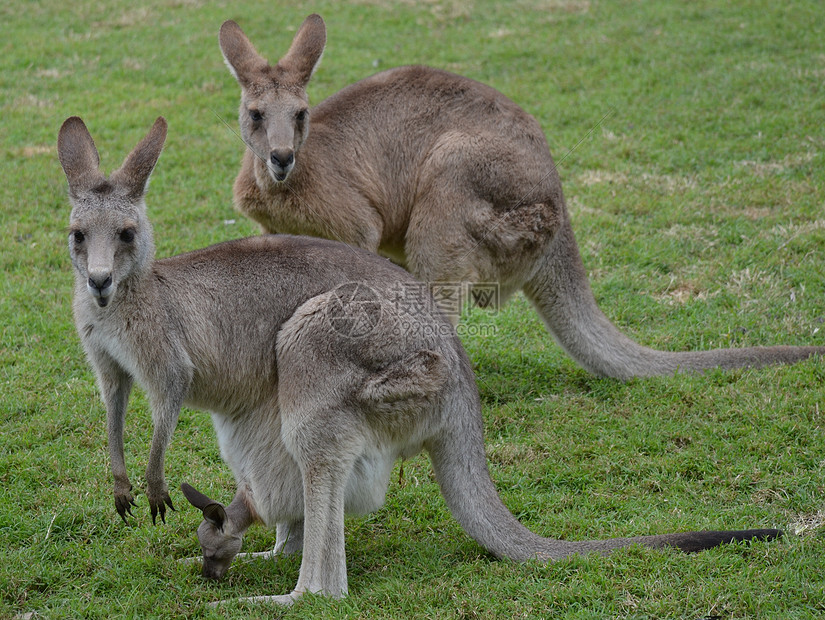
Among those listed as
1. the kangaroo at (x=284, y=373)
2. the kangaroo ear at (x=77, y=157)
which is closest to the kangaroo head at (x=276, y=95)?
the kangaroo at (x=284, y=373)

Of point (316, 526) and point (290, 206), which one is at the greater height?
point (290, 206)

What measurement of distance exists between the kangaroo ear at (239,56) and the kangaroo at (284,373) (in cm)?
146

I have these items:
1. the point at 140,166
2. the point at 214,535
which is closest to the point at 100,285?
the point at 140,166

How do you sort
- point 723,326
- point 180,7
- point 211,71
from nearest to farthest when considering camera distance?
point 723,326 → point 211,71 → point 180,7

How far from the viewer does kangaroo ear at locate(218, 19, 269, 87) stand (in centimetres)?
543

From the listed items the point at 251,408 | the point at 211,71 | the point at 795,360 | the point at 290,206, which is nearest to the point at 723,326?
the point at 795,360

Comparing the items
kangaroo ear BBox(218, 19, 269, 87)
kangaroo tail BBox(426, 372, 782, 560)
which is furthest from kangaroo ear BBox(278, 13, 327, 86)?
kangaroo tail BBox(426, 372, 782, 560)

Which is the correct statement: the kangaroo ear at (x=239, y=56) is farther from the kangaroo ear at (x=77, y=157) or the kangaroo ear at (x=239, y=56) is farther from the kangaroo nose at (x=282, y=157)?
the kangaroo ear at (x=77, y=157)

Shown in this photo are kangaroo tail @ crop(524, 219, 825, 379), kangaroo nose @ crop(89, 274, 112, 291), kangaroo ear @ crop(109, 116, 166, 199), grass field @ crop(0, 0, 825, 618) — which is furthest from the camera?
kangaroo tail @ crop(524, 219, 825, 379)

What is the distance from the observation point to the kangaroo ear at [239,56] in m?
5.43

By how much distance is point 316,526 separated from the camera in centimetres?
380

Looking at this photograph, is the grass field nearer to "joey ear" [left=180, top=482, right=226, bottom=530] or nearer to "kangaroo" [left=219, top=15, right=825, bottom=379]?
"joey ear" [left=180, top=482, right=226, bottom=530]

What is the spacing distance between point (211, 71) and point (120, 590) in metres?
7.45

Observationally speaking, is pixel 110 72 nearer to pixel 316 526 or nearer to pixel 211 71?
pixel 211 71
